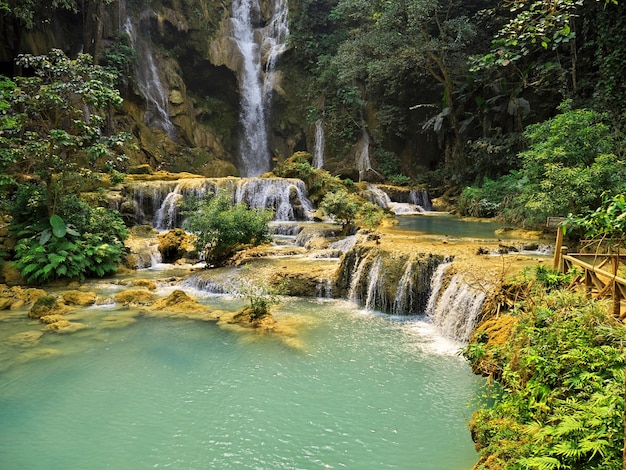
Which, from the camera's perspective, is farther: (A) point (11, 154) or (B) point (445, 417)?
(A) point (11, 154)

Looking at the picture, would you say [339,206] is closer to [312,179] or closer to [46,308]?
[312,179]

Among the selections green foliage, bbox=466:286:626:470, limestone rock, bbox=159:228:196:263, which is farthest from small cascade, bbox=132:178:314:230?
green foliage, bbox=466:286:626:470

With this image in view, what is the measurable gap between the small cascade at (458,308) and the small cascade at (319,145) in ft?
68.8

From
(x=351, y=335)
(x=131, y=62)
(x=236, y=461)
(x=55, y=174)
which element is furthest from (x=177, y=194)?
(x=236, y=461)

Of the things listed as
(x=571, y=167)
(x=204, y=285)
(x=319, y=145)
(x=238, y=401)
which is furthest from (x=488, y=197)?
(x=238, y=401)

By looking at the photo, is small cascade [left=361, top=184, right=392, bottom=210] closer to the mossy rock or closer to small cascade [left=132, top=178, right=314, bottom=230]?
small cascade [left=132, top=178, right=314, bottom=230]

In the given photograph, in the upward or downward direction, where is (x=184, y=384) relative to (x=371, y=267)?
downward

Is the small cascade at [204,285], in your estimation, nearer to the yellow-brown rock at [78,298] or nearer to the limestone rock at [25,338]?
the yellow-brown rock at [78,298]

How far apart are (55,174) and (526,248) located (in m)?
13.0

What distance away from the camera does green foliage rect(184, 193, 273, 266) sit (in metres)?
12.5

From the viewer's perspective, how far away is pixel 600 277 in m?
5.52

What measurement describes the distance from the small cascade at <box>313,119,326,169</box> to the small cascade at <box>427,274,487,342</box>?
2096 centimetres

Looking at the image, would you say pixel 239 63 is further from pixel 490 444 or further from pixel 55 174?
pixel 490 444

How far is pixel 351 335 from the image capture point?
26.8ft
